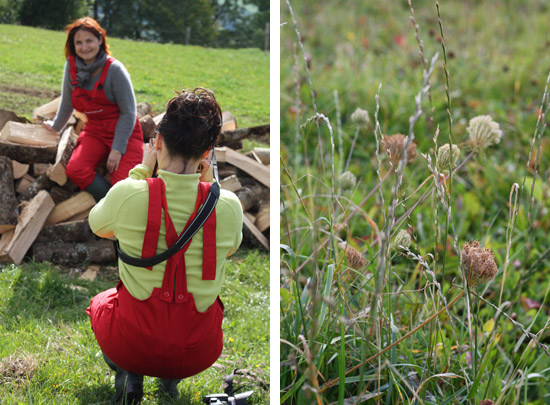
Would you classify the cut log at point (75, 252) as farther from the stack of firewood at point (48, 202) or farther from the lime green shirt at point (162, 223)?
the lime green shirt at point (162, 223)

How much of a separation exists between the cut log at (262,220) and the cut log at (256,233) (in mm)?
53

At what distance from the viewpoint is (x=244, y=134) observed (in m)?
4.13

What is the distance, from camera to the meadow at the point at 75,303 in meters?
2.12

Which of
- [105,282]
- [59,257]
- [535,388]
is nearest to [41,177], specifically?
[59,257]

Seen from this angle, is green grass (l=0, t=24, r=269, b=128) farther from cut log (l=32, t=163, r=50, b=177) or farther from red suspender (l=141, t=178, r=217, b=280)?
red suspender (l=141, t=178, r=217, b=280)

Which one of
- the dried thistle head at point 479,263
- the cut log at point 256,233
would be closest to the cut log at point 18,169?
the cut log at point 256,233

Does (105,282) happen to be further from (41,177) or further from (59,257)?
(41,177)

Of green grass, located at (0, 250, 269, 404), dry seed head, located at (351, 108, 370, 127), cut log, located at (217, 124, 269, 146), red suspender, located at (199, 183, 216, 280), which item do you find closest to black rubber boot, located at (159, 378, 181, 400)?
green grass, located at (0, 250, 269, 404)

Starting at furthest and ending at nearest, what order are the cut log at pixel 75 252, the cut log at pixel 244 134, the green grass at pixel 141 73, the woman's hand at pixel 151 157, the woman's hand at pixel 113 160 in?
the green grass at pixel 141 73 < the cut log at pixel 244 134 < the cut log at pixel 75 252 < the woman's hand at pixel 113 160 < the woman's hand at pixel 151 157

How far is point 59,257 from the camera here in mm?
3324

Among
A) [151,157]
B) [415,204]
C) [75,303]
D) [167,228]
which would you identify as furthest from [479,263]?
[75,303]

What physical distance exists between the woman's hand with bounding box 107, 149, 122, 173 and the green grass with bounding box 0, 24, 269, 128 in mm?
1029

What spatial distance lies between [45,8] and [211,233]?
12.2 ft

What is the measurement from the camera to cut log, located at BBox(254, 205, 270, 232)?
3787 mm
